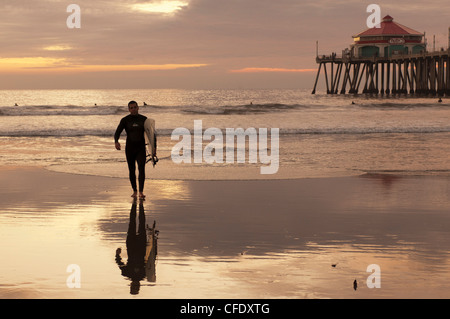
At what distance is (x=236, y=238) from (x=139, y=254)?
1230 millimetres

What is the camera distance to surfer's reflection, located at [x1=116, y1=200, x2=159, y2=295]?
19.5 ft

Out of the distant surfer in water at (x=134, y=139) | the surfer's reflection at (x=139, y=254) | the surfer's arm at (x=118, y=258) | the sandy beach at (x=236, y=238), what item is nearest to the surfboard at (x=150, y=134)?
the distant surfer in water at (x=134, y=139)

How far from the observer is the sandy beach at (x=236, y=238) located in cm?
562

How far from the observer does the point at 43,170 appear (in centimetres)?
1454

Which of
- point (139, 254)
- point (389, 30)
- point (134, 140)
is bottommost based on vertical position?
point (139, 254)

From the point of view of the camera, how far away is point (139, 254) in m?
6.81

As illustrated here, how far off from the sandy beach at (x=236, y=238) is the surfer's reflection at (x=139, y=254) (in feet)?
0.18

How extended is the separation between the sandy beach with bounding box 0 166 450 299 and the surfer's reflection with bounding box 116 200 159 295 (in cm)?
5

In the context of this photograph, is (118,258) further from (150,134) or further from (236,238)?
(150,134)

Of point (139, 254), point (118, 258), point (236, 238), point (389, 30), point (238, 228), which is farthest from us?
point (389, 30)

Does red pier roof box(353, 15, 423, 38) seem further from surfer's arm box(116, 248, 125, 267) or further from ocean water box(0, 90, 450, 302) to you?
surfer's arm box(116, 248, 125, 267)

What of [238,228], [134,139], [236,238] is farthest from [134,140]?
[236,238]

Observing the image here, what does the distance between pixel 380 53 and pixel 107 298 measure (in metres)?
91.2

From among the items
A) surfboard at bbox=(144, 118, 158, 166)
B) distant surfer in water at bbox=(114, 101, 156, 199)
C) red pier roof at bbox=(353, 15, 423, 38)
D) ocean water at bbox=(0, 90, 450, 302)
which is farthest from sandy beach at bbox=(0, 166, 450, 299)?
red pier roof at bbox=(353, 15, 423, 38)
